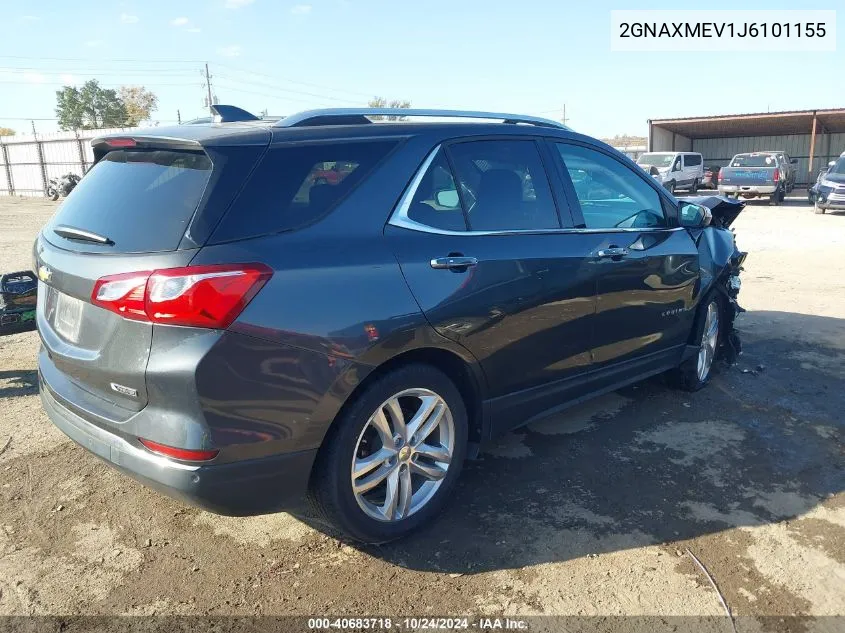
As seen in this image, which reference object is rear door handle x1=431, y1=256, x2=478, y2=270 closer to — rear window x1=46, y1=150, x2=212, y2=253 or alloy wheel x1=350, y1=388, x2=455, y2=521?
alloy wheel x1=350, y1=388, x2=455, y2=521

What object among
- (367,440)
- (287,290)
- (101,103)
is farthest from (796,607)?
(101,103)

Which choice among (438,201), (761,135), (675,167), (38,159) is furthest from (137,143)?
(761,135)

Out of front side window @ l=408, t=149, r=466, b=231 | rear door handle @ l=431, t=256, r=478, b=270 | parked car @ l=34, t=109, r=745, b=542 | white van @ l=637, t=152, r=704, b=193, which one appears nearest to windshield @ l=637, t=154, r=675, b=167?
white van @ l=637, t=152, r=704, b=193

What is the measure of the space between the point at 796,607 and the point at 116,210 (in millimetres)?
3119

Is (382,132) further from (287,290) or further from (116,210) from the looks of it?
(116,210)

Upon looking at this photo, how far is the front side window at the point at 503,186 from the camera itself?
325cm

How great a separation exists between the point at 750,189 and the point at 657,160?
4.18 m

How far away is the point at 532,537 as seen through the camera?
308 centimetres

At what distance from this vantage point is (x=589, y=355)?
Result: 12.6ft

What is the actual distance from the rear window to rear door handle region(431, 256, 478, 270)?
3.29 feet

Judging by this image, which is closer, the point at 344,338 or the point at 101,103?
the point at 344,338

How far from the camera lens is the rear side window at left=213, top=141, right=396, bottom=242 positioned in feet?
8.17

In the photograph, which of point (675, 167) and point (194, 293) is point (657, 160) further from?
point (194, 293)

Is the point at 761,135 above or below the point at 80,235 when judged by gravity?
below
